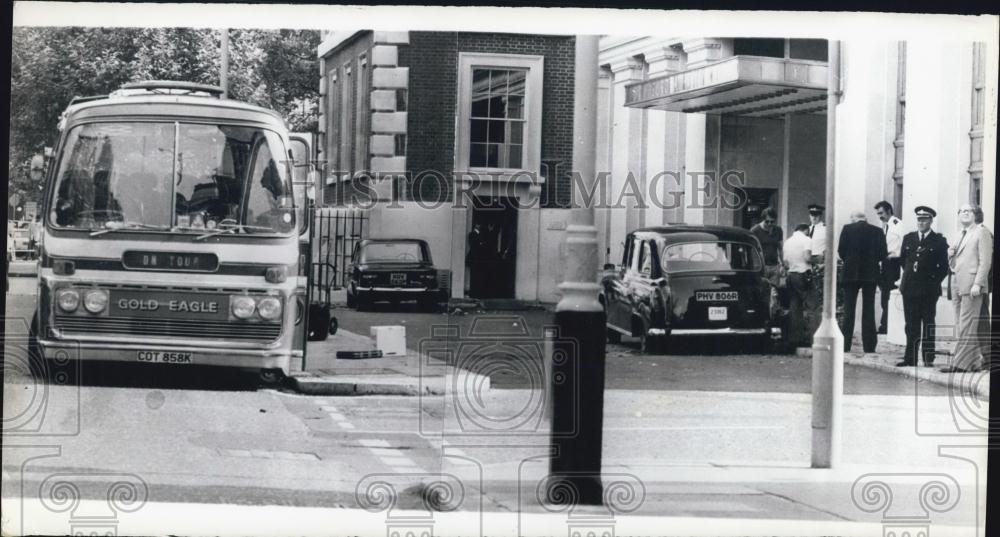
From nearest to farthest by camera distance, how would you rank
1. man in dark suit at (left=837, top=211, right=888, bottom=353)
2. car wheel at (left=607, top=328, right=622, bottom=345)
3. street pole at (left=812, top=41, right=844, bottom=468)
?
car wheel at (left=607, top=328, right=622, bottom=345), street pole at (left=812, top=41, right=844, bottom=468), man in dark suit at (left=837, top=211, right=888, bottom=353)

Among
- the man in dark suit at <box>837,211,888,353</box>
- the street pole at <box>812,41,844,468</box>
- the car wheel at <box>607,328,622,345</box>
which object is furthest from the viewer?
the man in dark suit at <box>837,211,888,353</box>

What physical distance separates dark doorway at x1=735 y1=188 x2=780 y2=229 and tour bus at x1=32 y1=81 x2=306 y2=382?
9.12 feet

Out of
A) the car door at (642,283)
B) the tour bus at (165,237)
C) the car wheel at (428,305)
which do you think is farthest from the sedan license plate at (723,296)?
the tour bus at (165,237)

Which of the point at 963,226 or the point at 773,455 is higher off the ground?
the point at 963,226

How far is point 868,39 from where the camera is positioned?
7.52 m

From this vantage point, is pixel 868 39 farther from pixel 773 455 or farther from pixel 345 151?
pixel 345 151

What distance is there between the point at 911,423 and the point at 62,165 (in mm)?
5544

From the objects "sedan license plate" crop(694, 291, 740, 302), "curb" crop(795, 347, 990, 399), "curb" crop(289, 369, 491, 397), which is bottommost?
"curb" crop(289, 369, 491, 397)

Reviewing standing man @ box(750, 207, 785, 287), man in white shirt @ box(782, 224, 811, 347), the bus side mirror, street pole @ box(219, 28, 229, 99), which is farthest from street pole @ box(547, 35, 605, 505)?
the bus side mirror

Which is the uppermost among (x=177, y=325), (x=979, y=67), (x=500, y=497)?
(x=979, y=67)

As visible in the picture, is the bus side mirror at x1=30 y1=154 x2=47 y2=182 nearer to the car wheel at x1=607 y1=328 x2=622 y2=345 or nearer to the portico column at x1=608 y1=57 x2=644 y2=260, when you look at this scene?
the portico column at x1=608 y1=57 x2=644 y2=260

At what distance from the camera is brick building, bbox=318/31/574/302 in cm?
747

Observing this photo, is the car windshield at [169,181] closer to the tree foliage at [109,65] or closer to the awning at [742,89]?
the tree foliage at [109,65]

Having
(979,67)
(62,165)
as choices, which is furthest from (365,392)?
(979,67)
